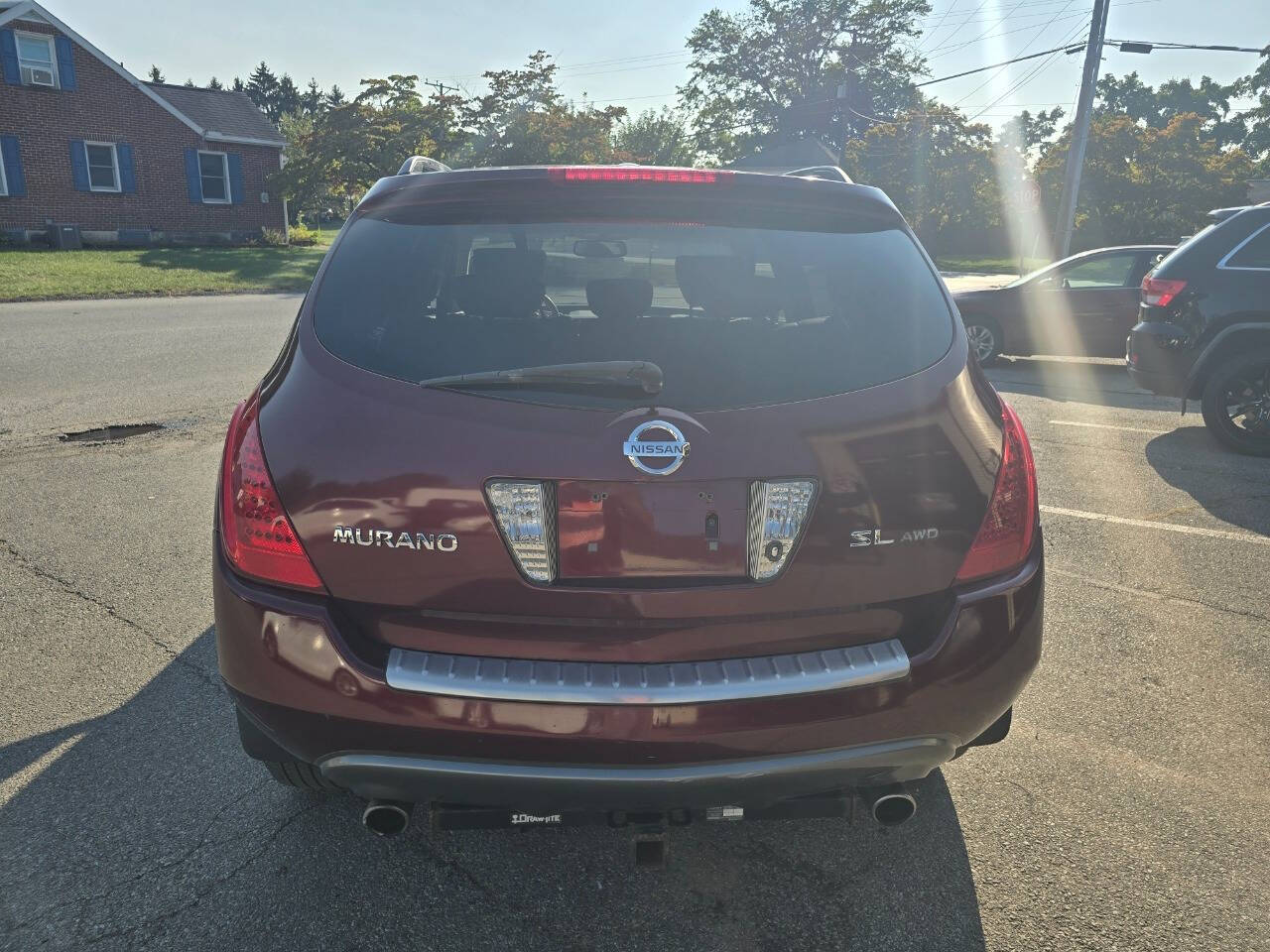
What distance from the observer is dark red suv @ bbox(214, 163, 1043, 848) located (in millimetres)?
1928

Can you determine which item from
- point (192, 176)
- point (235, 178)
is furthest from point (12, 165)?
point (235, 178)

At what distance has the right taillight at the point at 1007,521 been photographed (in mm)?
2121

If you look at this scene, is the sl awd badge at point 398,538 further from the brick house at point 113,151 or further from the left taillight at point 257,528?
the brick house at point 113,151

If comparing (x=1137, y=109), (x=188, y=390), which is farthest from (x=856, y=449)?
(x=1137, y=109)

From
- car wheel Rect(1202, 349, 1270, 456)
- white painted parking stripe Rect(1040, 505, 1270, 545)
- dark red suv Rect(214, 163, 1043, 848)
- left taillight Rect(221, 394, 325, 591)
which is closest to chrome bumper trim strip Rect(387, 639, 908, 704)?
dark red suv Rect(214, 163, 1043, 848)

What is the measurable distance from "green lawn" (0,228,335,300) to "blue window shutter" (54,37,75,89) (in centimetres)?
499

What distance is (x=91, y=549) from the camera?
4707mm

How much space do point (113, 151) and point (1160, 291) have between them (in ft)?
98.0

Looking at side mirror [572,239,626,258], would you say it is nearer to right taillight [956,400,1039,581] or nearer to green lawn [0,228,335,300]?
right taillight [956,400,1039,581]

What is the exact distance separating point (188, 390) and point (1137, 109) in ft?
372

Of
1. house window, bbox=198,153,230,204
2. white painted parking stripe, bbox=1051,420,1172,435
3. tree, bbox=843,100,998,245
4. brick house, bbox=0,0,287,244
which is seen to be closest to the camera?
white painted parking stripe, bbox=1051,420,1172,435

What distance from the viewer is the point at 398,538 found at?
1964 millimetres

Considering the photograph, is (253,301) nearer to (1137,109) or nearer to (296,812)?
(296,812)

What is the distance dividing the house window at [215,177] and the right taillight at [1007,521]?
108 ft
